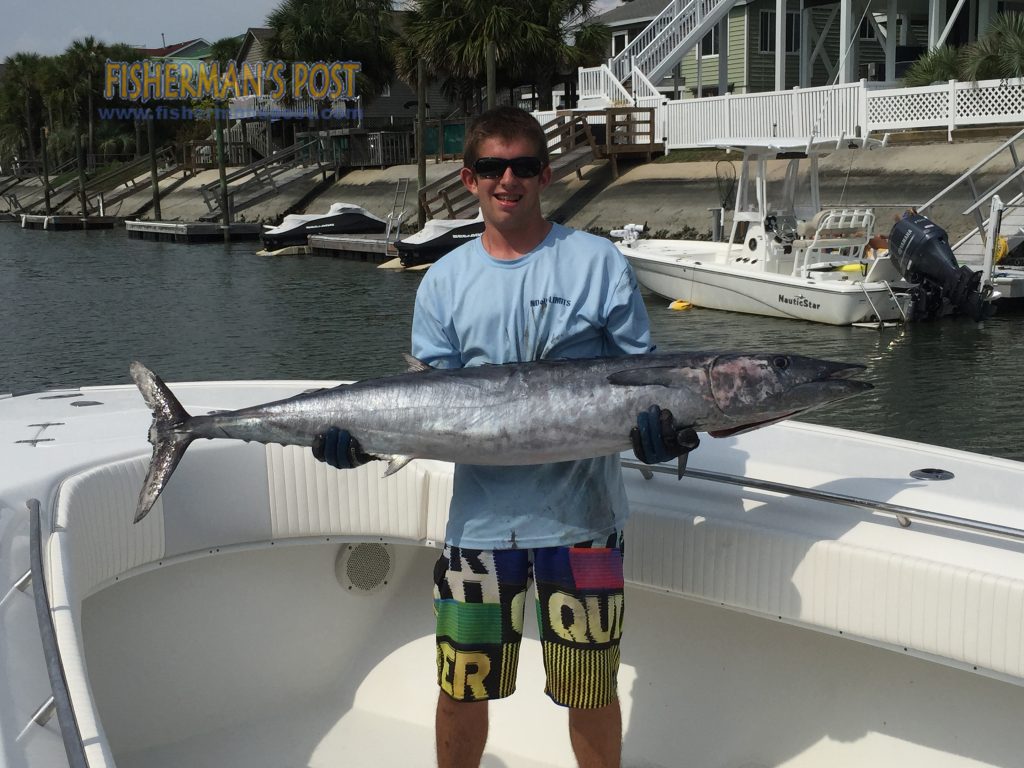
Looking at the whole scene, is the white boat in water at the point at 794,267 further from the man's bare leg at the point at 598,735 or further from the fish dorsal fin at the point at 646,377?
the fish dorsal fin at the point at 646,377

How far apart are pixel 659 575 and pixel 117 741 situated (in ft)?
7.11

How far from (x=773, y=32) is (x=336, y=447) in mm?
41916

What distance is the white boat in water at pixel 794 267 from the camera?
706 inches

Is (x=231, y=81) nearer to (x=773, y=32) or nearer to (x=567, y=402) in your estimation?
(x=773, y=32)

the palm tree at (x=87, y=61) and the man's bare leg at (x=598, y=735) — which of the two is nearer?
the man's bare leg at (x=598, y=735)

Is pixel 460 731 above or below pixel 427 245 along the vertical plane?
above

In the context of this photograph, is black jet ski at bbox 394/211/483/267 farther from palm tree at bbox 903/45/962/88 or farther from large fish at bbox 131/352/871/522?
large fish at bbox 131/352/871/522

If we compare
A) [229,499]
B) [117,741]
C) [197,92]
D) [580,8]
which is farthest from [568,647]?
[197,92]

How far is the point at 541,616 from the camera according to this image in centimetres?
306

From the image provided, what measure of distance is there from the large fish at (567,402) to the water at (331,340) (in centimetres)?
935

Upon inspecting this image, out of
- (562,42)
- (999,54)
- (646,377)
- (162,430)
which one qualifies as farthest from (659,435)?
(562,42)

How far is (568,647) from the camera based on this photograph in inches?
119

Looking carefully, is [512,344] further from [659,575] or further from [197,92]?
[197,92]

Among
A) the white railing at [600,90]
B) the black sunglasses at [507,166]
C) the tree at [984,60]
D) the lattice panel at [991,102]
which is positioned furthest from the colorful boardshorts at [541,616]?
the white railing at [600,90]
